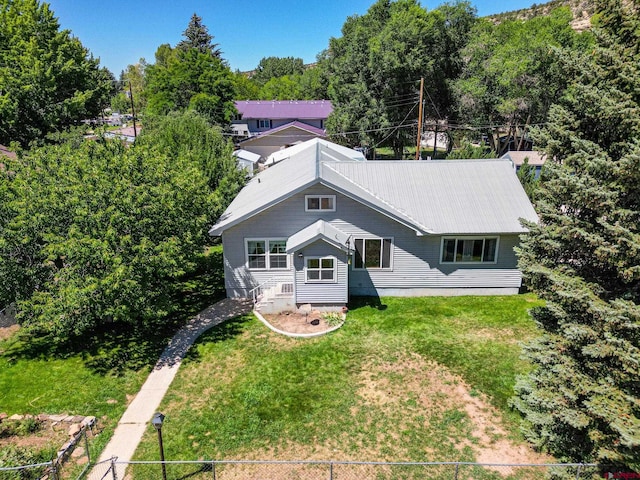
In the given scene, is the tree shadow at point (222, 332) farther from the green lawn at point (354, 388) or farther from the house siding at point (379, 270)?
the house siding at point (379, 270)

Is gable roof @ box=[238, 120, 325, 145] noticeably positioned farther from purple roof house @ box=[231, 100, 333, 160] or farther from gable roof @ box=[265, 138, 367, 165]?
gable roof @ box=[265, 138, 367, 165]

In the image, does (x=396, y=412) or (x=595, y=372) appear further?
(x=396, y=412)

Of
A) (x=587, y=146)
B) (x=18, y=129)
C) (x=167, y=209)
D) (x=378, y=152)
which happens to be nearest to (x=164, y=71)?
(x=18, y=129)

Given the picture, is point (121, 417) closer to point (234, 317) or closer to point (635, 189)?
point (234, 317)

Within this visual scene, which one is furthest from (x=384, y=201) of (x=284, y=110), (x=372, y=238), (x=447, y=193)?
(x=284, y=110)

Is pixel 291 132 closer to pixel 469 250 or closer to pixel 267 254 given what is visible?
pixel 267 254
